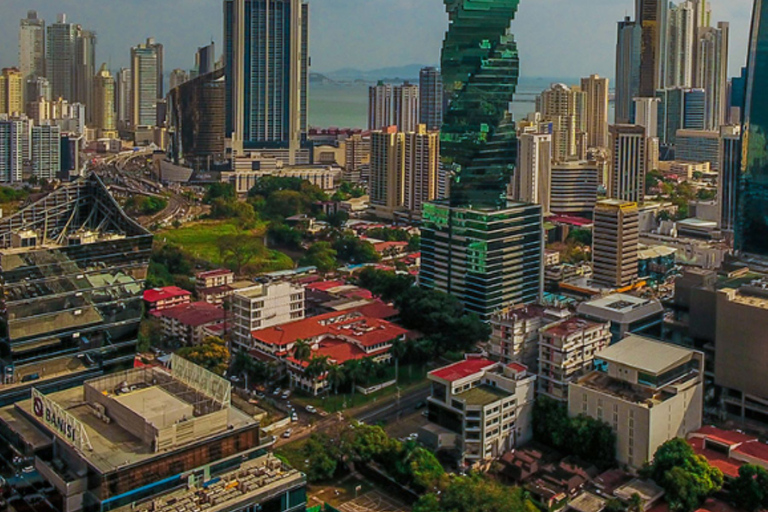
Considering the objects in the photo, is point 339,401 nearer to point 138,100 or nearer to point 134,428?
point 134,428

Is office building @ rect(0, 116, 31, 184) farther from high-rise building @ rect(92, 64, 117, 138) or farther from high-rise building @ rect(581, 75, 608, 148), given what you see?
high-rise building @ rect(581, 75, 608, 148)

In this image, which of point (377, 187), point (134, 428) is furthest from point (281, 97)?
point (134, 428)

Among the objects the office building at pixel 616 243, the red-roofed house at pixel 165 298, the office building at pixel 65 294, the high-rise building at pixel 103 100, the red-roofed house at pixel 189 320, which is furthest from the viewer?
the high-rise building at pixel 103 100

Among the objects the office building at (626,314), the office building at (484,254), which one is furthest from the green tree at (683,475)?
the office building at (484,254)

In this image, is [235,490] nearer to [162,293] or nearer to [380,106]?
[162,293]

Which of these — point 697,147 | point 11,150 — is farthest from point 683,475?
point 697,147

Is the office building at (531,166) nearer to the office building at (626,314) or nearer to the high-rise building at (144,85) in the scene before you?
the office building at (626,314)

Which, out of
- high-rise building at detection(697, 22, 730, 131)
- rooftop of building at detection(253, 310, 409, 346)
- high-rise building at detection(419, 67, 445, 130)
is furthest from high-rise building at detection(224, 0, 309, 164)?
rooftop of building at detection(253, 310, 409, 346)
